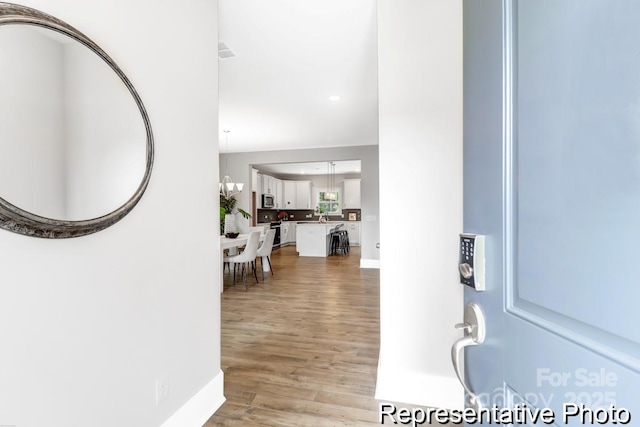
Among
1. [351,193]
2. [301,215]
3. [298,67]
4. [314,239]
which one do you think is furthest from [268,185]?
[298,67]

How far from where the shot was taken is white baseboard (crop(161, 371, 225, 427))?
153cm

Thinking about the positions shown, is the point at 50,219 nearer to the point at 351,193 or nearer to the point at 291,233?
the point at 351,193

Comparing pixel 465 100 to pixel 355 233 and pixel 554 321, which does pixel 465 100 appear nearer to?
pixel 554 321

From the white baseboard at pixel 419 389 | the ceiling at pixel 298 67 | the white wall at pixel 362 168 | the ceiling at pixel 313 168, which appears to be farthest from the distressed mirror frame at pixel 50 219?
the ceiling at pixel 313 168

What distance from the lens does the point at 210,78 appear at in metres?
1.84

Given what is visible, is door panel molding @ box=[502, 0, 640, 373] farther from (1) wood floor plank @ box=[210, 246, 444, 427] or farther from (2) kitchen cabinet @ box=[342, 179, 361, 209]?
(2) kitchen cabinet @ box=[342, 179, 361, 209]

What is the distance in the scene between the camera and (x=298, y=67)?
3.10 m

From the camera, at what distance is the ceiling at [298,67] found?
225 cm

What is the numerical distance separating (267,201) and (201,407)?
8273 millimetres

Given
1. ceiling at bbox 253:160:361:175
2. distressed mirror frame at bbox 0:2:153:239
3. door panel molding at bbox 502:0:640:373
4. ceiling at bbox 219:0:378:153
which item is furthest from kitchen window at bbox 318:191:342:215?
door panel molding at bbox 502:0:640:373

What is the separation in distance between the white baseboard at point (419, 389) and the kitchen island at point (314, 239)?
20.6 ft

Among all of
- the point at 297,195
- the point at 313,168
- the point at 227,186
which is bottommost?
the point at 227,186

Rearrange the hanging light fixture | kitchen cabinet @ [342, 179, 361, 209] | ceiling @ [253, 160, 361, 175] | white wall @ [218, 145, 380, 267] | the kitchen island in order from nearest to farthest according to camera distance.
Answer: the hanging light fixture < white wall @ [218, 145, 380, 267] < the kitchen island < ceiling @ [253, 160, 361, 175] < kitchen cabinet @ [342, 179, 361, 209]

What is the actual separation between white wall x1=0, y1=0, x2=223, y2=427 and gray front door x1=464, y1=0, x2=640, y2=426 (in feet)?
4.11
